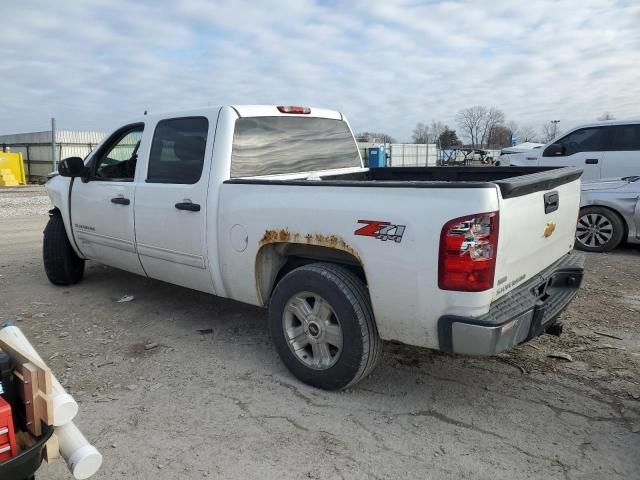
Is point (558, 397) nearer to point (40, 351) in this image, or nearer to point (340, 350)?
point (340, 350)

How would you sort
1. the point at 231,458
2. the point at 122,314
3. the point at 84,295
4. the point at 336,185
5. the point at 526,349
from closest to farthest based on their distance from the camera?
the point at 231,458
the point at 336,185
the point at 526,349
the point at 122,314
the point at 84,295

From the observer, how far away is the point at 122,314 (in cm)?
499

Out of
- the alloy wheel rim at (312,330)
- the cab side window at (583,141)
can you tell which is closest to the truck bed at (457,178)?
the alloy wheel rim at (312,330)

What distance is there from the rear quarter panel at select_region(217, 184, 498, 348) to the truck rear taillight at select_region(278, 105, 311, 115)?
1.19 m

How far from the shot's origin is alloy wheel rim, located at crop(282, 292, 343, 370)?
3.29 metres

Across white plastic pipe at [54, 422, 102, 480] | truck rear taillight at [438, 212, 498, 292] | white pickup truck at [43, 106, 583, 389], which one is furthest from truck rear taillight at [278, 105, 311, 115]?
white plastic pipe at [54, 422, 102, 480]

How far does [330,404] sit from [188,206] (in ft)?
5.95

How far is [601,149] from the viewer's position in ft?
31.7

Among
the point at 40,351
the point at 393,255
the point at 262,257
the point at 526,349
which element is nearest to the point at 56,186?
the point at 40,351

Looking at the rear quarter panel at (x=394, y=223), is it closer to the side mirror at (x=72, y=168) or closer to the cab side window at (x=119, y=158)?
the cab side window at (x=119, y=158)

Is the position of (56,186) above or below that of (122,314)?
above

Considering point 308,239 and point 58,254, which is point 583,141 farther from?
point 58,254

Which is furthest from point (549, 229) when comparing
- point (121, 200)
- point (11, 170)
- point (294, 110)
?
point (11, 170)

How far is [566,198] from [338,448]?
7.50ft
